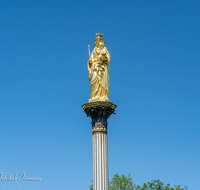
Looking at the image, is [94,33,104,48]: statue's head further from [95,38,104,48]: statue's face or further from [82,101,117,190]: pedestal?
[82,101,117,190]: pedestal

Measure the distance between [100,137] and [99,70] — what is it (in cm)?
409

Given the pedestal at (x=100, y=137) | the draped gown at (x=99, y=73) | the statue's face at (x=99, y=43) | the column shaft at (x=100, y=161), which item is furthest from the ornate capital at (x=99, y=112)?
the statue's face at (x=99, y=43)

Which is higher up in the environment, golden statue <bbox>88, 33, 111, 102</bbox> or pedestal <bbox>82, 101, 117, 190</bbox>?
golden statue <bbox>88, 33, 111, 102</bbox>

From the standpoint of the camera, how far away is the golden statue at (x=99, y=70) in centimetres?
2347

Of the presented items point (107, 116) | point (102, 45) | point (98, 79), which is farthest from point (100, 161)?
point (102, 45)

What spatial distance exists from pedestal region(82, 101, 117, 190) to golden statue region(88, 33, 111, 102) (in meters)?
0.53

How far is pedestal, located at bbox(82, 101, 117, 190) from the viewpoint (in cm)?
2147

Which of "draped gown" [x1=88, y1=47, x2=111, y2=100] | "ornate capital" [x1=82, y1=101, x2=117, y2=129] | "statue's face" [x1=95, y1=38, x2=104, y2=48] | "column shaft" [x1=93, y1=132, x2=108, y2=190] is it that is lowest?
"column shaft" [x1=93, y1=132, x2=108, y2=190]

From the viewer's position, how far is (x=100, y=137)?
2242 cm

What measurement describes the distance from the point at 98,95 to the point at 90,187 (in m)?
22.0

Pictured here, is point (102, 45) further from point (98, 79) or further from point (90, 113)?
point (90, 113)

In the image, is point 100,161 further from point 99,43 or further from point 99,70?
point 99,43

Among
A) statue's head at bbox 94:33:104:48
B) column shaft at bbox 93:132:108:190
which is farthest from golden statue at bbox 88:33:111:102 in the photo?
column shaft at bbox 93:132:108:190

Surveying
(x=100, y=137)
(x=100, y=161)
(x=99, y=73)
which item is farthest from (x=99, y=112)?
(x=100, y=161)
